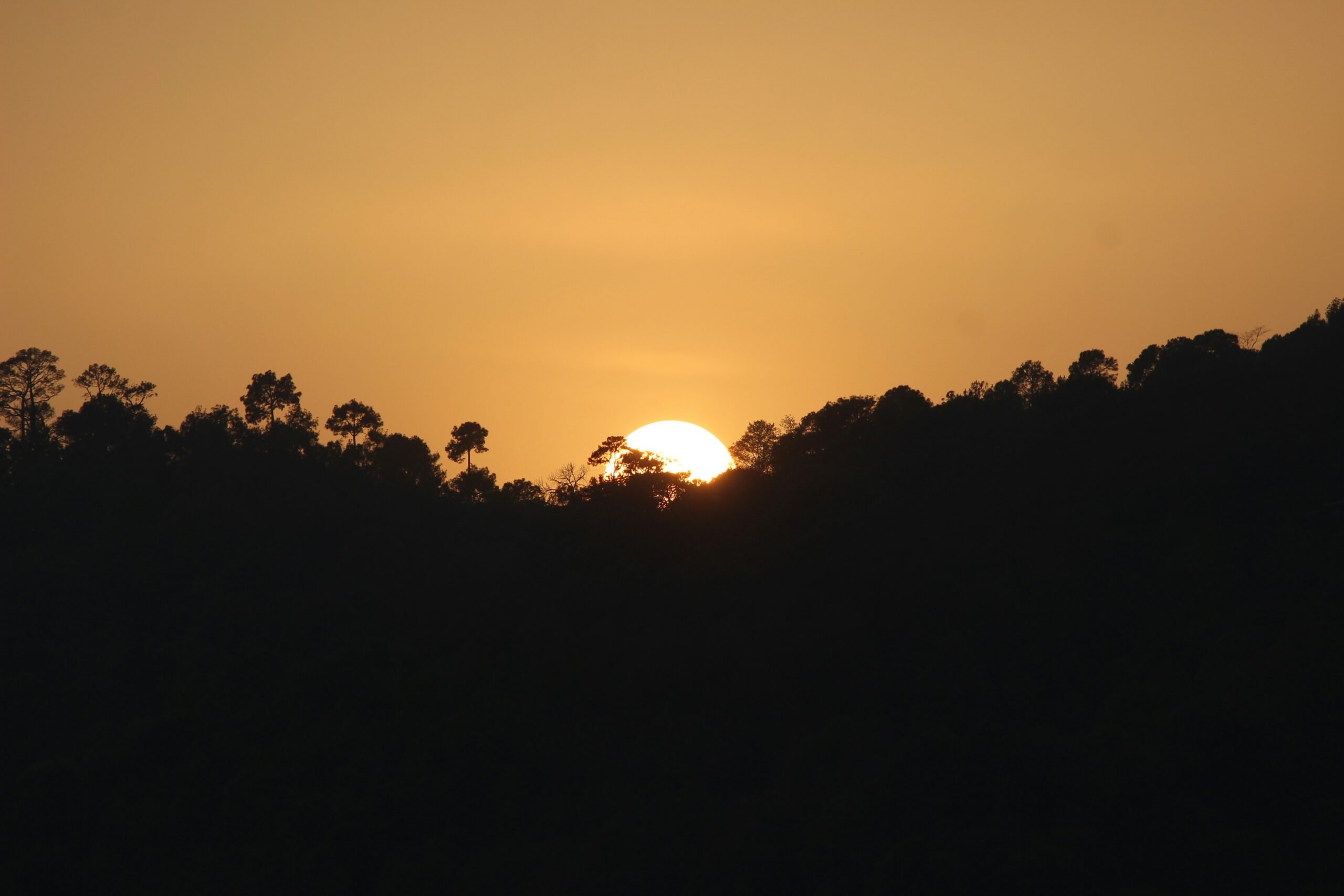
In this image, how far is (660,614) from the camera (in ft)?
234

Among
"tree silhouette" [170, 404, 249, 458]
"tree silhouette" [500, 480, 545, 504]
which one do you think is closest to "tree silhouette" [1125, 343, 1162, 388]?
"tree silhouette" [500, 480, 545, 504]

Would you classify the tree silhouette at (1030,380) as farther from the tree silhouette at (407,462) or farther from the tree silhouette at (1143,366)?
the tree silhouette at (407,462)

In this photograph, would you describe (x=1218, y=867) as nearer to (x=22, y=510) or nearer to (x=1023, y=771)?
(x=1023, y=771)

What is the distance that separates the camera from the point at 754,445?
119188mm

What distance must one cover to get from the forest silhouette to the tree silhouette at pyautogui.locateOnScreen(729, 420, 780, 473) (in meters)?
20.5

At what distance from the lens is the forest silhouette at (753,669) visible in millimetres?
48188

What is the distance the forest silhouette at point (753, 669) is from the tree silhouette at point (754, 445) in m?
20.5

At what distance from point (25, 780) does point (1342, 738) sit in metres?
67.9

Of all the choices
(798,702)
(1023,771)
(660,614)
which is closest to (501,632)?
(660,614)

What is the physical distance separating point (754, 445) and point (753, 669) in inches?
2210

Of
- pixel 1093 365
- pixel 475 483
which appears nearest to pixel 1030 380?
pixel 1093 365

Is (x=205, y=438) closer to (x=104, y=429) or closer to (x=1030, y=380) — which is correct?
→ (x=104, y=429)

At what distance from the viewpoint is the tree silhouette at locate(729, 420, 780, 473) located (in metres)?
117

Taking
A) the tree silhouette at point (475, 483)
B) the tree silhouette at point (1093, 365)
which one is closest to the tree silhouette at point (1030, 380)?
the tree silhouette at point (1093, 365)
